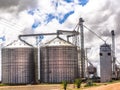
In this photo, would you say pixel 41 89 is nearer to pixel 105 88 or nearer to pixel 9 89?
pixel 9 89

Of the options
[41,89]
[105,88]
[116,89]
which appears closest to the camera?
[116,89]

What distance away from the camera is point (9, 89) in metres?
189

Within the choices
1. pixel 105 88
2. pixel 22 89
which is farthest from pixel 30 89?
pixel 105 88

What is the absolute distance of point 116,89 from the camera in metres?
66.3

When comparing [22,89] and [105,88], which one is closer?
[105,88]

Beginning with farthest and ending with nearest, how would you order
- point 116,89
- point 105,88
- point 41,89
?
point 41,89
point 105,88
point 116,89

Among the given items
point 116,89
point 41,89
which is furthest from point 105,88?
point 41,89

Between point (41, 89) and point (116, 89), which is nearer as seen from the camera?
point (116, 89)

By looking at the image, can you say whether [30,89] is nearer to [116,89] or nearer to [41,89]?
[41,89]

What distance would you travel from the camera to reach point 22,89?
187750 millimetres

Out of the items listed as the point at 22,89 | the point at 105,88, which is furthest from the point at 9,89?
the point at 105,88

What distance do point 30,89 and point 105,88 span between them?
117 m

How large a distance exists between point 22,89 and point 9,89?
7059 mm

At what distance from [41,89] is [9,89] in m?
18.1
